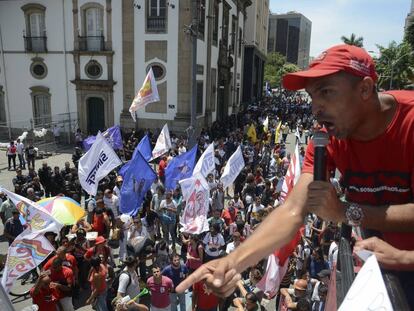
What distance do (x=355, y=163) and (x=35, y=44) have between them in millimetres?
27095

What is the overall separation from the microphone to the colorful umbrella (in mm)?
6501

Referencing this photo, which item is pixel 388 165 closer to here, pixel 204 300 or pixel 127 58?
pixel 204 300

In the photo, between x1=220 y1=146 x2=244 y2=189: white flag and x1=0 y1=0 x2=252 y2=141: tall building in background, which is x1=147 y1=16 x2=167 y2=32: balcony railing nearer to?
x1=0 y1=0 x2=252 y2=141: tall building in background

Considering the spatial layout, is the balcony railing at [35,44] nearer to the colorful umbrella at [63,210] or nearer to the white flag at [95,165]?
the white flag at [95,165]

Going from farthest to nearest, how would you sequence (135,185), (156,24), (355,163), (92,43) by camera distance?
(92,43)
(156,24)
(135,185)
(355,163)

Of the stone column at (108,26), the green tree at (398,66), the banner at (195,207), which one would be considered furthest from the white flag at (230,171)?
the green tree at (398,66)

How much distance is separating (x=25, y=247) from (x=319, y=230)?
578cm

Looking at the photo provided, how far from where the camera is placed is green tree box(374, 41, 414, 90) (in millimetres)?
42463

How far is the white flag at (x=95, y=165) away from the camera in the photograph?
9.62 m

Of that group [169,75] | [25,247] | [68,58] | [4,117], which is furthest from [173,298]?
[4,117]

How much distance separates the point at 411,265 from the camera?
5.06 ft

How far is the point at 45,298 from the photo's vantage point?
5.98 meters

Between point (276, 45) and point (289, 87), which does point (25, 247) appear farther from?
point (276, 45)

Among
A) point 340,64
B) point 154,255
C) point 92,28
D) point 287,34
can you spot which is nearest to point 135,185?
point 154,255
